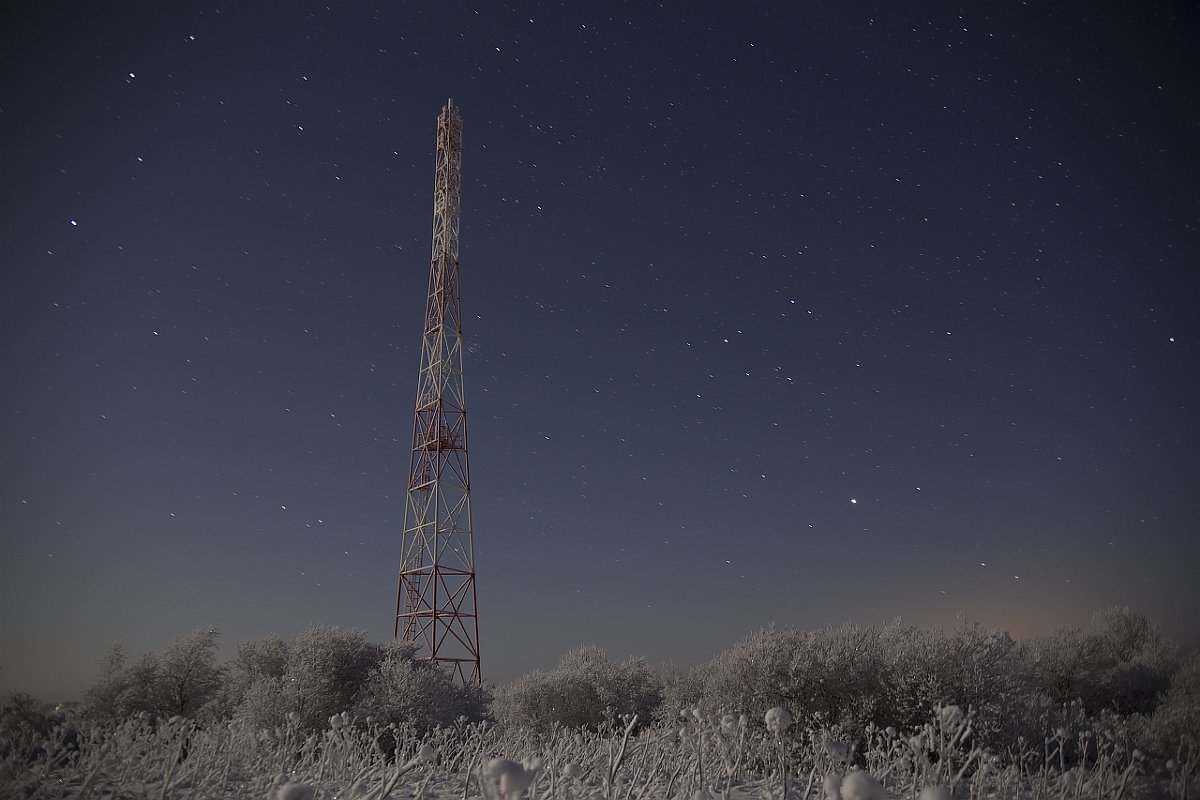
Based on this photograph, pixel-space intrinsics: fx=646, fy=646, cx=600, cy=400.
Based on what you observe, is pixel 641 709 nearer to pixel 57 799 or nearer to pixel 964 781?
pixel 964 781

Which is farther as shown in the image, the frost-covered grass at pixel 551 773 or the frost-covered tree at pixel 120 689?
the frost-covered tree at pixel 120 689

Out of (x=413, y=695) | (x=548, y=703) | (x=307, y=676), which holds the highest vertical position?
(x=307, y=676)

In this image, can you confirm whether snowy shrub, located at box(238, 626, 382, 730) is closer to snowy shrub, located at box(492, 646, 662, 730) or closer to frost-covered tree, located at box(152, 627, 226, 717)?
frost-covered tree, located at box(152, 627, 226, 717)

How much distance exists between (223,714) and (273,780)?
51.7 ft

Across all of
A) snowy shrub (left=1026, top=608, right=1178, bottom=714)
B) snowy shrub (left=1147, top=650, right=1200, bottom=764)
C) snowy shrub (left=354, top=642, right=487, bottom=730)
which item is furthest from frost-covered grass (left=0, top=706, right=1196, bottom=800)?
snowy shrub (left=1026, top=608, right=1178, bottom=714)

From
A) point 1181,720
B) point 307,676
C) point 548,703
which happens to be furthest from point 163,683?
point 1181,720

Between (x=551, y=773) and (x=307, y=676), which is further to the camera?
(x=307, y=676)

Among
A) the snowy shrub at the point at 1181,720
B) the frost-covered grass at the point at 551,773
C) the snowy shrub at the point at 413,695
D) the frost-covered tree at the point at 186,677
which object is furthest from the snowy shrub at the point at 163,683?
the snowy shrub at the point at 1181,720

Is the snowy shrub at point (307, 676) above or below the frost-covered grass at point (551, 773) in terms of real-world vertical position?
above

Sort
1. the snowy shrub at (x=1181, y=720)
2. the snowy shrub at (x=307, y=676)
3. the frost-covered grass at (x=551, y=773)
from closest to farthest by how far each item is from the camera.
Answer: the frost-covered grass at (x=551, y=773) < the snowy shrub at (x=1181, y=720) < the snowy shrub at (x=307, y=676)

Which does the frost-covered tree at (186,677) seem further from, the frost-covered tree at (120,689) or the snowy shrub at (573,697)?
the snowy shrub at (573,697)

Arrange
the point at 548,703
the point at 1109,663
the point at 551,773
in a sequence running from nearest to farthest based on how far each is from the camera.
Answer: the point at 551,773 → the point at 1109,663 → the point at 548,703

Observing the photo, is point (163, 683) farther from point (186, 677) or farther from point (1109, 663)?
point (1109, 663)

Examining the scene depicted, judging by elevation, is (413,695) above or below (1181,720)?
above
